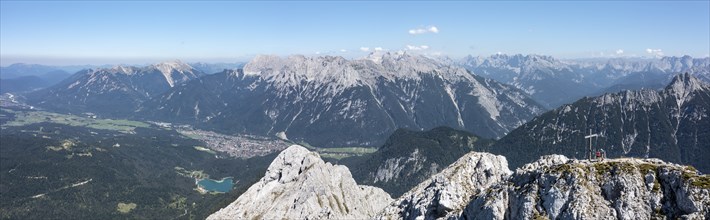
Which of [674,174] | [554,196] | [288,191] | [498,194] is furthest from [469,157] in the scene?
[288,191]

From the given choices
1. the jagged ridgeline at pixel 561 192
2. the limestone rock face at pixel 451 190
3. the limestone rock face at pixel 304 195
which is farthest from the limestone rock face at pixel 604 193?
the limestone rock face at pixel 304 195

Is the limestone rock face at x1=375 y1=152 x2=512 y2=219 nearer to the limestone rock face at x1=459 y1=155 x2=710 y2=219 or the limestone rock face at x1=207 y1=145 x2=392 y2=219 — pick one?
the limestone rock face at x1=459 y1=155 x2=710 y2=219

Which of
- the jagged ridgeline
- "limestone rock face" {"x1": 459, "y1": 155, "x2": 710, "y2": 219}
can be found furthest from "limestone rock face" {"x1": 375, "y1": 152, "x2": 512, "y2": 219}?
"limestone rock face" {"x1": 459, "y1": 155, "x2": 710, "y2": 219}

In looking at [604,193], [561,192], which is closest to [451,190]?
[561,192]

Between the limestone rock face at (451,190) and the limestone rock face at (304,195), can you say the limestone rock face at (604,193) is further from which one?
the limestone rock face at (304,195)

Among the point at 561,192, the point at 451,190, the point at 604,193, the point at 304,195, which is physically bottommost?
the point at 304,195

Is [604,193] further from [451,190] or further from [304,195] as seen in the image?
[304,195]
